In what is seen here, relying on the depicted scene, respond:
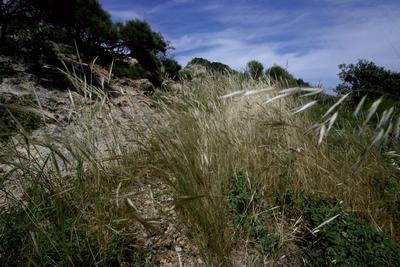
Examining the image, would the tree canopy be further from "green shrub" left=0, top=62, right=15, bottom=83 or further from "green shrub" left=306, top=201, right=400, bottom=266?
"green shrub" left=306, top=201, right=400, bottom=266

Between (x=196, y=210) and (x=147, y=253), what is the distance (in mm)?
395

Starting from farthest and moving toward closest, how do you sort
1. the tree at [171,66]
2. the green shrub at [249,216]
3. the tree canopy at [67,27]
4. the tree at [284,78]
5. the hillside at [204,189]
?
1. the tree at [171,66]
2. the tree canopy at [67,27]
3. the tree at [284,78]
4. the green shrub at [249,216]
5. the hillside at [204,189]

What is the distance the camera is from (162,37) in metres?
6.15

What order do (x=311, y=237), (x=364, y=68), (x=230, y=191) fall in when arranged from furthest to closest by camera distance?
(x=364, y=68)
(x=230, y=191)
(x=311, y=237)

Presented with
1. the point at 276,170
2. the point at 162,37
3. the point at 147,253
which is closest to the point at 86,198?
the point at 147,253

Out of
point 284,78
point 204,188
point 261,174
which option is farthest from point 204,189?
point 284,78

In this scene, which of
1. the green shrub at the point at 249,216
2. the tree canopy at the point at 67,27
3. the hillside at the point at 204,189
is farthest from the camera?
the tree canopy at the point at 67,27

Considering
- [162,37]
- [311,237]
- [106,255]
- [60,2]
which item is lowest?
[311,237]

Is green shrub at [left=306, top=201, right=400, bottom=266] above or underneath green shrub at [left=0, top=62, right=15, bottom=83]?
underneath

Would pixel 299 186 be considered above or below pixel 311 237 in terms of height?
above

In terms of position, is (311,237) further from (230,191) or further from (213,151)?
(213,151)

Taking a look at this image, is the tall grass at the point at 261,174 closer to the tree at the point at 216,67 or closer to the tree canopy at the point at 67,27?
the tree at the point at 216,67

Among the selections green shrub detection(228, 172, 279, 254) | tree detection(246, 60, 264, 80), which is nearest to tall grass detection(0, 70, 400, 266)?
green shrub detection(228, 172, 279, 254)

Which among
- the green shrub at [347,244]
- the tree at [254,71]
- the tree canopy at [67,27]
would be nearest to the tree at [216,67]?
the tree at [254,71]
